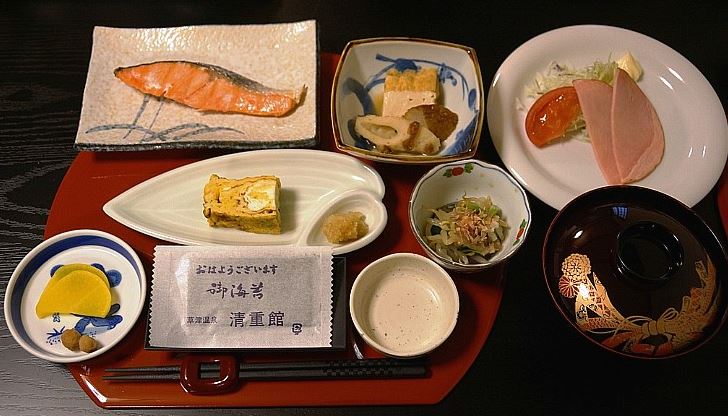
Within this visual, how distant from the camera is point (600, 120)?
1905 millimetres

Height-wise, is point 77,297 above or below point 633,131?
below

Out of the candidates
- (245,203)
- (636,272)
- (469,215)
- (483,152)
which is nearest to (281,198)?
(245,203)

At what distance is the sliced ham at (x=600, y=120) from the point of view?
188cm

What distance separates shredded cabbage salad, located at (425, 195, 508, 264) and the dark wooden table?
0.46 feet

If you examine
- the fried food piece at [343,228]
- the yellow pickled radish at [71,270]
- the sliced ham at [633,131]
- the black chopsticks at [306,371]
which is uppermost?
the sliced ham at [633,131]

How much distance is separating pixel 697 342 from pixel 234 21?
1880 millimetres

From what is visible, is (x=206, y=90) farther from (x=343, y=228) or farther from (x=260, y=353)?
(x=260, y=353)

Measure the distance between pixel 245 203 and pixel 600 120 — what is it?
1191 millimetres

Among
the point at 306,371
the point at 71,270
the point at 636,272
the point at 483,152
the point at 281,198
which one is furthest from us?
the point at 483,152

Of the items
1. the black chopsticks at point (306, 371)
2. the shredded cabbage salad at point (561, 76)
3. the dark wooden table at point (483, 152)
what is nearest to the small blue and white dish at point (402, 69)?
the dark wooden table at point (483, 152)

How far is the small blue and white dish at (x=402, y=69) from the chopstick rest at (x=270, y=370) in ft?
2.10

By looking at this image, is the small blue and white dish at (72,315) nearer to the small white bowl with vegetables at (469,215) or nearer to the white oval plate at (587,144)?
the small white bowl with vegetables at (469,215)

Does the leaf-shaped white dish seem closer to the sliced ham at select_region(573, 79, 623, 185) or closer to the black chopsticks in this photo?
the black chopsticks

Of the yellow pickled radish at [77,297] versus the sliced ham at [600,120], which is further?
the sliced ham at [600,120]
